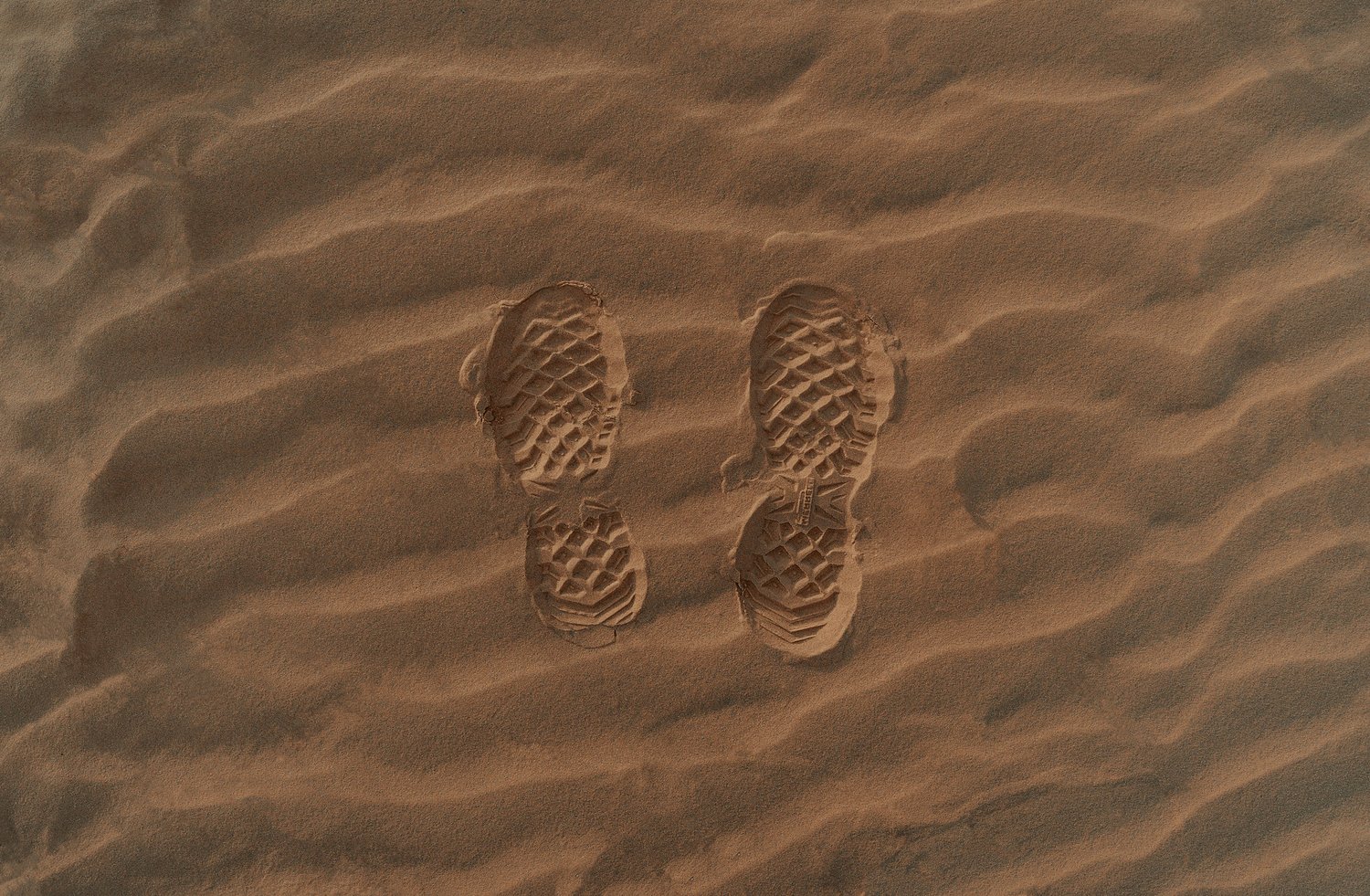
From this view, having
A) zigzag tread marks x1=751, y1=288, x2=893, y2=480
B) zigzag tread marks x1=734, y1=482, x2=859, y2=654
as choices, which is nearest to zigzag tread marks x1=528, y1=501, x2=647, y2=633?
zigzag tread marks x1=734, y1=482, x2=859, y2=654

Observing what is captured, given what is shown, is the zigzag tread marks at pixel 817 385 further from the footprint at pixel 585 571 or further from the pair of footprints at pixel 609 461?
the footprint at pixel 585 571

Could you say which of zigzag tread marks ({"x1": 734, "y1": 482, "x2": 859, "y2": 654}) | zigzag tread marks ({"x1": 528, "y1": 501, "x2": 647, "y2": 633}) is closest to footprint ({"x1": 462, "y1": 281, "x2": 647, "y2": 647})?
zigzag tread marks ({"x1": 528, "y1": 501, "x2": 647, "y2": 633})

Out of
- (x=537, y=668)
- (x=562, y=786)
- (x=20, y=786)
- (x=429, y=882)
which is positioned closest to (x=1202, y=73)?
(x=537, y=668)

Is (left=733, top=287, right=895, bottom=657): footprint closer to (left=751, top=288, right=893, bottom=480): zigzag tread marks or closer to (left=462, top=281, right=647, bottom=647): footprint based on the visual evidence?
(left=751, top=288, right=893, bottom=480): zigzag tread marks

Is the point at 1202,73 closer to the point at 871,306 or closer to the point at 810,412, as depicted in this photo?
the point at 871,306

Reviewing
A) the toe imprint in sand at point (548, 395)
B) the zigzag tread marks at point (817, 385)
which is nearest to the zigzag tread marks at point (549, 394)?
the toe imprint in sand at point (548, 395)

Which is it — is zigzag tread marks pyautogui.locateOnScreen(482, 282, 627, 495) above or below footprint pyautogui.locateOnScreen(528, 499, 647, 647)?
above
